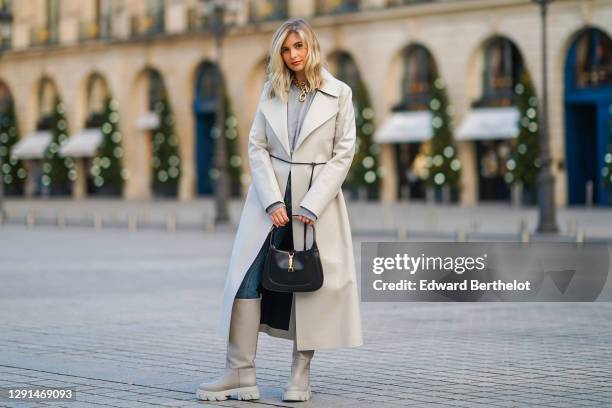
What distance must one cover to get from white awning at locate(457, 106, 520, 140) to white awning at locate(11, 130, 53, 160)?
2576 centimetres

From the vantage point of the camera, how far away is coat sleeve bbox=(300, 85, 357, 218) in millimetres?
8242

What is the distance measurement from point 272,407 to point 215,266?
13.5 metres

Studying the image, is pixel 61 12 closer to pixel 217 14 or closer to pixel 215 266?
pixel 217 14

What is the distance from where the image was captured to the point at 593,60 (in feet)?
147

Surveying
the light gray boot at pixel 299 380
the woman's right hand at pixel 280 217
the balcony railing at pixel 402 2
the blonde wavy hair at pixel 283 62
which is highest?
the balcony railing at pixel 402 2

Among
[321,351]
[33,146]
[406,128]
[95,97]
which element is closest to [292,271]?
[321,351]

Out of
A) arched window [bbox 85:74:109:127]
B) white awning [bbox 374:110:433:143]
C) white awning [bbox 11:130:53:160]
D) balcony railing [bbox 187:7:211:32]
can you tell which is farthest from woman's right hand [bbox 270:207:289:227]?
white awning [bbox 11:130:53:160]

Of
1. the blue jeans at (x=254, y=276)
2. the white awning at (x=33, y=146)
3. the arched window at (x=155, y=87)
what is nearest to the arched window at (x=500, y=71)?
the arched window at (x=155, y=87)

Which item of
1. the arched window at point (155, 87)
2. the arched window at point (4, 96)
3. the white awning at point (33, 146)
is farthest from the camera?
the arched window at point (4, 96)

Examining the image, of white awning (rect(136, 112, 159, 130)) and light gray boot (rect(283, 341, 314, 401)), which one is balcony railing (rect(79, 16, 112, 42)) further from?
light gray boot (rect(283, 341, 314, 401))

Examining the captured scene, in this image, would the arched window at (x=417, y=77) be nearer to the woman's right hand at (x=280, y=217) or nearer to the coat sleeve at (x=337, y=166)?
the coat sleeve at (x=337, y=166)

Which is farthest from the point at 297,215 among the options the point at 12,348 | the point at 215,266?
the point at 215,266

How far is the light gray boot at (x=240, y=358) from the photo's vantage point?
8.38 metres

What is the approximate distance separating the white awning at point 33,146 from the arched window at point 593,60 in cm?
3034
